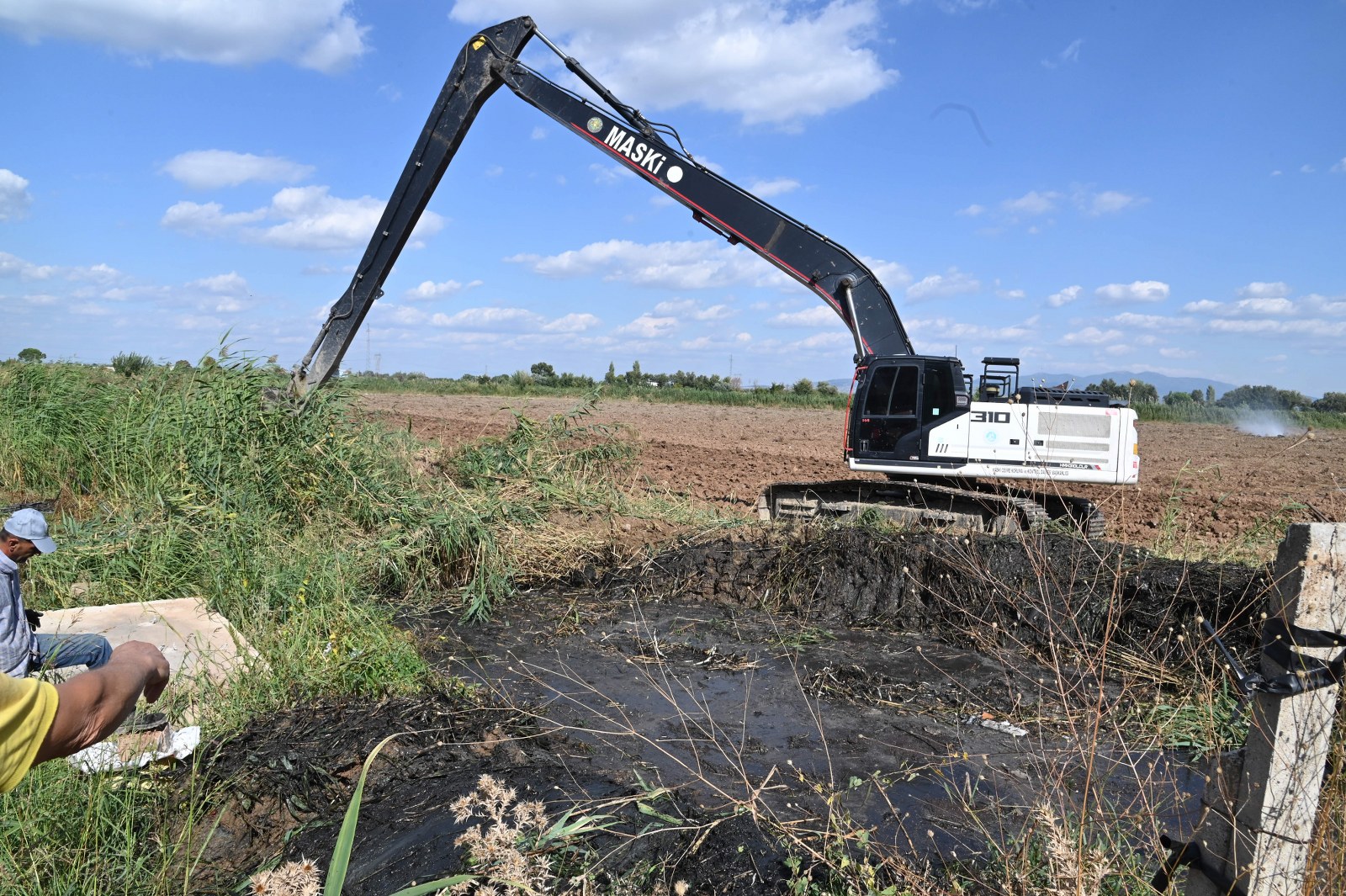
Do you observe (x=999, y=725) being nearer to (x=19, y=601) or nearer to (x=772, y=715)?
(x=772, y=715)

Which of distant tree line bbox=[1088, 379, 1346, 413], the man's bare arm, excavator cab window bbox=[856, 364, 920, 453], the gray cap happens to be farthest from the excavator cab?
distant tree line bbox=[1088, 379, 1346, 413]

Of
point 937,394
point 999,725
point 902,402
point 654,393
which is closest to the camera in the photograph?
point 999,725

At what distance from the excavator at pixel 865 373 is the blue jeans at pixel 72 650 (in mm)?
5248

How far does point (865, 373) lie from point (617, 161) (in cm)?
373

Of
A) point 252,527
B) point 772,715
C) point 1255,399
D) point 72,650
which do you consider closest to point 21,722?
point 72,650

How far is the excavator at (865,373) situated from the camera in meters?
9.55

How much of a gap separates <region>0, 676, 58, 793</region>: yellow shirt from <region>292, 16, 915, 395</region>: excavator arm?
841 cm

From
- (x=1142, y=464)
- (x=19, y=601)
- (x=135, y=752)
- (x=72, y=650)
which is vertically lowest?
(x=135, y=752)

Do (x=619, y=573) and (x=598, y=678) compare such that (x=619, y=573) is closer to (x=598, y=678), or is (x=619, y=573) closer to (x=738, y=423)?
(x=598, y=678)

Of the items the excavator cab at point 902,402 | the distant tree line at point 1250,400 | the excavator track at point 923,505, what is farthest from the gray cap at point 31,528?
the distant tree line at point 1250,400

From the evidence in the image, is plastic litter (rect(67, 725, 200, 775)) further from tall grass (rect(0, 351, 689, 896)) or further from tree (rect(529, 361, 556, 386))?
tree (rect(529, 361, 556, 386))

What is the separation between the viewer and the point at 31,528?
430 cm

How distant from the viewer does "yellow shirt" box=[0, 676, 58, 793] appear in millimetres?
1833

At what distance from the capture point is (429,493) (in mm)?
9188
